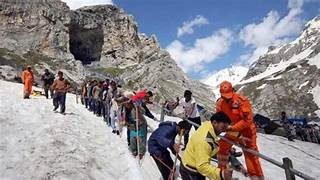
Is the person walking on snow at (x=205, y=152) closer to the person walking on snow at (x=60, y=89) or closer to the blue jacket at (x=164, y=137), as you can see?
the blue jacket at (x=164, y=137)

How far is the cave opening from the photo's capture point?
79.2 metres

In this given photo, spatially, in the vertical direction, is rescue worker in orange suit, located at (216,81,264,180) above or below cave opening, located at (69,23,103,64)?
below

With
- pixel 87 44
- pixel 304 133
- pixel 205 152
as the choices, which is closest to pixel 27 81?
pixel 304 133

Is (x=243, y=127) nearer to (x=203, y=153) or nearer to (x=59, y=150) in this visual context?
(x=203, y=153)

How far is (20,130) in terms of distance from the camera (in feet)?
52.1

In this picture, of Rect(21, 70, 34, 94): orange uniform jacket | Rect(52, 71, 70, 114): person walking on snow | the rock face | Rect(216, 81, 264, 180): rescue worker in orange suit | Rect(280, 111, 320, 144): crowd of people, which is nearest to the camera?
Rect(216, 81, 264, 180): rescue worker in orange suit

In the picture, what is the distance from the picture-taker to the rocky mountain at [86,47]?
61.7 metres

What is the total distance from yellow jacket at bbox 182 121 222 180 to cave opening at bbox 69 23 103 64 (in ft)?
240

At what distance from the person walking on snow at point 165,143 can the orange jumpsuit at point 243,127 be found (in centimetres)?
88

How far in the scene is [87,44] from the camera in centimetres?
8125

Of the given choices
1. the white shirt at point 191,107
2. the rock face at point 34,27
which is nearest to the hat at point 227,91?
the white shirt at point 191,107

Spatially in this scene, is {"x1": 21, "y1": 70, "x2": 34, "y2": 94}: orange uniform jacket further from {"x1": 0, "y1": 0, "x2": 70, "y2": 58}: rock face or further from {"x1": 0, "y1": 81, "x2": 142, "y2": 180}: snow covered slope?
{"x1": 0, "y1": 0, "x2": 70, "y2": 58}: rock face

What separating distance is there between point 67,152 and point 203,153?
7440mm

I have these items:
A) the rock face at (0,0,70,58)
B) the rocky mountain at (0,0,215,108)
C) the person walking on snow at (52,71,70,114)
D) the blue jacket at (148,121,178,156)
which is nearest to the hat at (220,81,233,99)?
the blue jacket at (148,121,178,156)
